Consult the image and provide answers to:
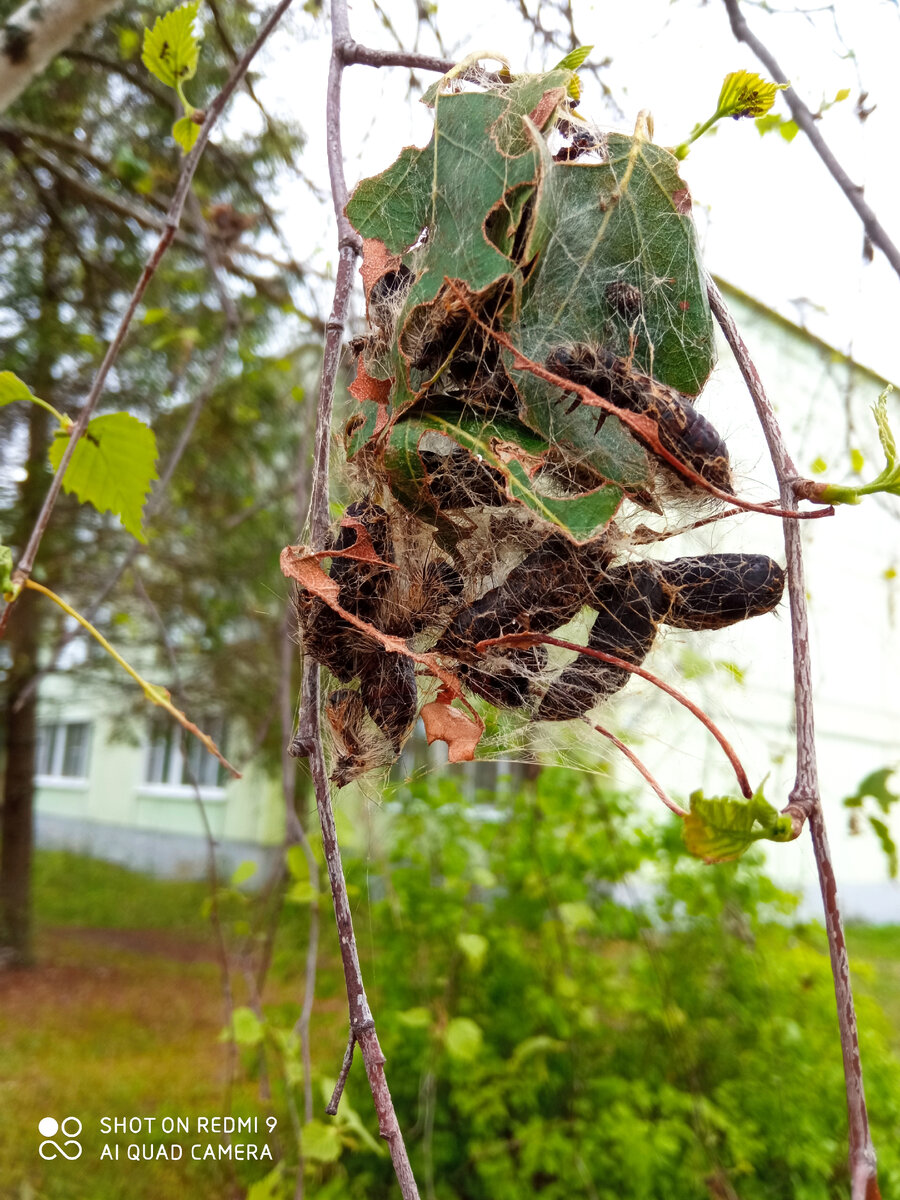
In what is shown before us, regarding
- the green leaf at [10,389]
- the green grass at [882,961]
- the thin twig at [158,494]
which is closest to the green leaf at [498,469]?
the green leaf at [10,389]

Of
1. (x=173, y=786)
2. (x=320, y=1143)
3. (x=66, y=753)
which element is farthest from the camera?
(x=66, y=753)

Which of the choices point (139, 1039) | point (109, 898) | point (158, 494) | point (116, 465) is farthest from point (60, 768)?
point (116, 465)

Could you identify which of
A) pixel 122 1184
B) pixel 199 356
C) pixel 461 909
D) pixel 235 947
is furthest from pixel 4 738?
pixel 461 909

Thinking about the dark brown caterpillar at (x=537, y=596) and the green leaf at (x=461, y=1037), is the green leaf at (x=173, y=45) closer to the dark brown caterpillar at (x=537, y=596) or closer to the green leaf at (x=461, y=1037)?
the dark brown caterpillar at (x=537, y=596)

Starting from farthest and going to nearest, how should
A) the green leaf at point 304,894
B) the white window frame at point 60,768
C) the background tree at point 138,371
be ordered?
1. the white window frame at point 60,768
2. the background tree at point 138,371
3. the green leaf at point 304,894

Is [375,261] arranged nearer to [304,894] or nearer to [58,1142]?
[304,894]

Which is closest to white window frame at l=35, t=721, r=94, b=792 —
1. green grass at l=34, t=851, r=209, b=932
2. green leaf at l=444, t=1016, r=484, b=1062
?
green grass at l=34, t=851, r=209, b=932
